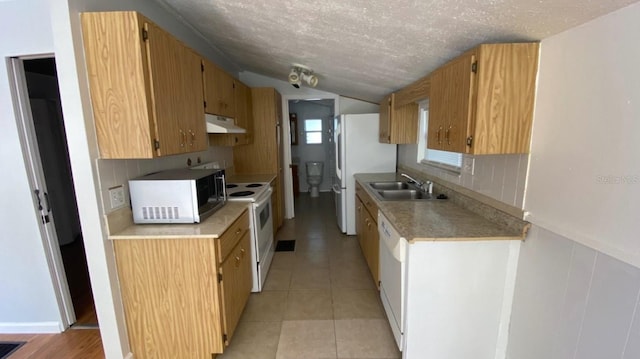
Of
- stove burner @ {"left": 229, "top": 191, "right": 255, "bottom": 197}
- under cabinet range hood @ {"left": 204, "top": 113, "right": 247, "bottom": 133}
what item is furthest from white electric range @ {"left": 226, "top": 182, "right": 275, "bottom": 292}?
under cabinet range hood @ {"left": 204, "top": 113, "right": 247, "bottom": 133}

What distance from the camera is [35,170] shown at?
1.93m

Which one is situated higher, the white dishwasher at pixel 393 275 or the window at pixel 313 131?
the window at pixel 313 131

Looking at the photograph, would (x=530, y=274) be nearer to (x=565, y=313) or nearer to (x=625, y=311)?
(x=565, y=313)

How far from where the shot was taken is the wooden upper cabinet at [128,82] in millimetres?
1446

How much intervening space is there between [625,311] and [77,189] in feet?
8.45

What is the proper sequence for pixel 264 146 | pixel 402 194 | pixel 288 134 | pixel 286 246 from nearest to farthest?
1. pixel 402 194
2. pixel 286 246
3. pixel 264 146
4. pixel 288 134

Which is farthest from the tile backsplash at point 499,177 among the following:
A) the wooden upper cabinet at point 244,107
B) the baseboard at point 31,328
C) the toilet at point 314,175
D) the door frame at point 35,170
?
the toilet at point 314,175

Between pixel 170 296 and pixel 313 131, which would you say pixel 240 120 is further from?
pixel 313 131

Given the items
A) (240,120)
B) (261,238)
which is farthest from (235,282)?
(240,120)

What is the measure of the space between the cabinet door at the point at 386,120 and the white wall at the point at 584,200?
183cm

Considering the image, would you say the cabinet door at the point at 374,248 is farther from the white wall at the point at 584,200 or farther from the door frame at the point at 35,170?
the door frame at the point at 35,170

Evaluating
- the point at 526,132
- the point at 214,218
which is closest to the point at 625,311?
the point at 526,132

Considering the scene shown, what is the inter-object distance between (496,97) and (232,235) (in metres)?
1.83

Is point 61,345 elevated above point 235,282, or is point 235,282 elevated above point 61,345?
point 235,282
